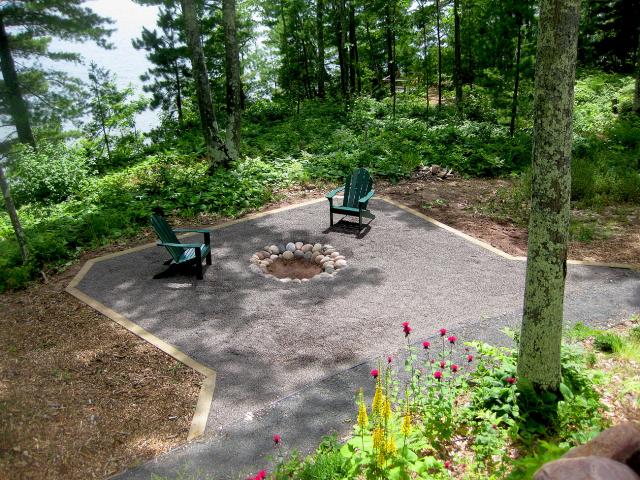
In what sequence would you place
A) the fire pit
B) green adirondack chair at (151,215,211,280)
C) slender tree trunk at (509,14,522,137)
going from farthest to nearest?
1. slender tree trunk at (509,14,522,137)
2. the fire pit
3. green adirondack chair at (151,215,211,280)

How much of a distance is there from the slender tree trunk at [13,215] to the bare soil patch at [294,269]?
4.26m

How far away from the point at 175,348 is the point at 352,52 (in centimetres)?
1996

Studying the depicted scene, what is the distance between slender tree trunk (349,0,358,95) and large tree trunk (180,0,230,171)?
9894 millimetres

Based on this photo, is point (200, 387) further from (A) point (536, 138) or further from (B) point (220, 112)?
(B) point (220, 112)

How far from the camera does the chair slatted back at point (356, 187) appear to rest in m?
9.80

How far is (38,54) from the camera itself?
60.8 feet

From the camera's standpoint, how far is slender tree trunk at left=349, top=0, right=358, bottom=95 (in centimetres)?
2130

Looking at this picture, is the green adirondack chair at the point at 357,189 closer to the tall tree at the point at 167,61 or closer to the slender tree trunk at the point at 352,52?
the slender tree trunk at the point at 352,52

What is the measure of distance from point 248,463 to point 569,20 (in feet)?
13.3

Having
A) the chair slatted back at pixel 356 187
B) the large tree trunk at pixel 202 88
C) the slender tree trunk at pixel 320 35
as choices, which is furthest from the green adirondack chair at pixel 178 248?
the slender tree trunk at pixel 320 35

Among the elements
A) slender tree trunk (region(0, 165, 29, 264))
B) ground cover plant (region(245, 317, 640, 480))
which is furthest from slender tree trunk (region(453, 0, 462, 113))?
ground cover plant (region(245, 317, 640, 480))

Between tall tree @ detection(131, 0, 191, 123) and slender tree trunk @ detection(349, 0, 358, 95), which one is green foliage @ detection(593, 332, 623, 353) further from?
tall tree @ detection(131, 0, 191, 123)

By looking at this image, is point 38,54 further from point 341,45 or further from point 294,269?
point 294,269

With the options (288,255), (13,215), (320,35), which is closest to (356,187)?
(288,255)
